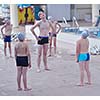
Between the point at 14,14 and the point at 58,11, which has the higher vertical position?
the point at 58,11

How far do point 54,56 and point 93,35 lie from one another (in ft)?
9.33

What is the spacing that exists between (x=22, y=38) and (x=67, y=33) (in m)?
12.6

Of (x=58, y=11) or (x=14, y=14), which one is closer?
(x=14, y=14)

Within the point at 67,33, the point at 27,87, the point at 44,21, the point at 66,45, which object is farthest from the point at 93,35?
the point at 27,87

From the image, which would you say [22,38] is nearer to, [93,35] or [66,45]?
[93,35]

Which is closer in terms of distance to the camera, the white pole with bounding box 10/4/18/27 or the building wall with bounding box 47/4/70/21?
the white pole with bounding box 10/4/18/27

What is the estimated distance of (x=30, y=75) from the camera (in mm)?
11055

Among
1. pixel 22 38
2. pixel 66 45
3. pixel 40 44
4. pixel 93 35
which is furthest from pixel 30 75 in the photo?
pixel 66 45

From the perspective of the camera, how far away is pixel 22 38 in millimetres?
8805

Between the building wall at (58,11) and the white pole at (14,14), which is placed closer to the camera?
the white pole at (14,14)

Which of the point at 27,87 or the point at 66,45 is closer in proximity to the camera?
the point at 27,87
